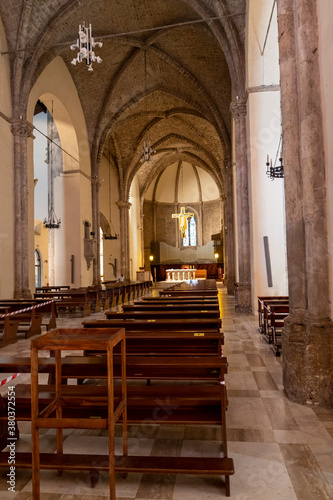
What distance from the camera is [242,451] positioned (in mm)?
3027

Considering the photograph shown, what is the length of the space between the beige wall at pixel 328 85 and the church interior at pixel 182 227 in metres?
0.02

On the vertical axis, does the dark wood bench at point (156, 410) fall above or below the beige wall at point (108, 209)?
below

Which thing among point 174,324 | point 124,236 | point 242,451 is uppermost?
point 124,236

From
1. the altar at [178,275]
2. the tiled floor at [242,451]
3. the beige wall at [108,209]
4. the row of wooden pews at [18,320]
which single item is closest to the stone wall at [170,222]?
the altar at [178,275]

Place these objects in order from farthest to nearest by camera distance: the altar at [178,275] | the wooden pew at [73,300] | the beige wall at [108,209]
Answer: the altar at [178,275] → the beige wall at [108,209] → the wooden pew at [73,300]

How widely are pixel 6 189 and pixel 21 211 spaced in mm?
838

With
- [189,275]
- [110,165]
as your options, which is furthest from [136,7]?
[189,275]

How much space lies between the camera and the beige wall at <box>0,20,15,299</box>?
39.9 ft

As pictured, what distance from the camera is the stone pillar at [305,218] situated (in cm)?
409

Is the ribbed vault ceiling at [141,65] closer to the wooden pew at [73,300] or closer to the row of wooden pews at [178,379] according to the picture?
the wooden pew at [73,300]

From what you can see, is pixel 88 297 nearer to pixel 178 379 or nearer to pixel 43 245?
pixel 178 379

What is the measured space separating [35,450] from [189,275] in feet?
86.5

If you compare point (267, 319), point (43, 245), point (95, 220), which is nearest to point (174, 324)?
point (267, 319)

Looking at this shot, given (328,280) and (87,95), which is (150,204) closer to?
(87,95)
